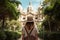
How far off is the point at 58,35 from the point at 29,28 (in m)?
23.5

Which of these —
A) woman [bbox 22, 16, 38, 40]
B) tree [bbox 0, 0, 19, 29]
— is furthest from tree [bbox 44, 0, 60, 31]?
woman [bbox 22, 16, 38, 40]

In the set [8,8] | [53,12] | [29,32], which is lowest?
[29,32]

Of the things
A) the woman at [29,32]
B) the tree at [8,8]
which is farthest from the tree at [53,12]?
the woman at [29,32]

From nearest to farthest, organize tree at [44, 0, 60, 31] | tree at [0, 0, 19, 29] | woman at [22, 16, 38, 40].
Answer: woman at [22, 16, 38, 40] < tree at [0, 0, 19, 29] < tree at [44, 0, 60, 31]

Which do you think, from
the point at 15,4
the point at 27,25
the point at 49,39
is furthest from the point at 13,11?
the point at 27,25

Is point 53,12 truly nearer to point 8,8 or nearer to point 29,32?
point 8,8

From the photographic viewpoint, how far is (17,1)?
3588cm

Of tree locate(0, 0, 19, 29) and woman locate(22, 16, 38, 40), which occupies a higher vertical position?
tree locate(0, 0, 19, 29)

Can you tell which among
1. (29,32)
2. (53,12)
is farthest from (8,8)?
(29,32)

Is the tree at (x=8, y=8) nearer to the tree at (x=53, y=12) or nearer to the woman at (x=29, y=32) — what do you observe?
the tree at (x=53, y=12)

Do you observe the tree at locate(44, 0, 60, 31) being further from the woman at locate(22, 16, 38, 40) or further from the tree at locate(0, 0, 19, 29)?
the woman at locate(22, 16, 38, 40)

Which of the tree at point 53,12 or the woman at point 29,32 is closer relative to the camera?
the woman at point 29,32

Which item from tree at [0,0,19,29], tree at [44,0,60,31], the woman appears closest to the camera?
the woman

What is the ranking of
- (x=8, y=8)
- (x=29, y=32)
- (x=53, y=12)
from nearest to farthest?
(x=29, y=32) → (x=8, y=8) → (x=53, y=12)
